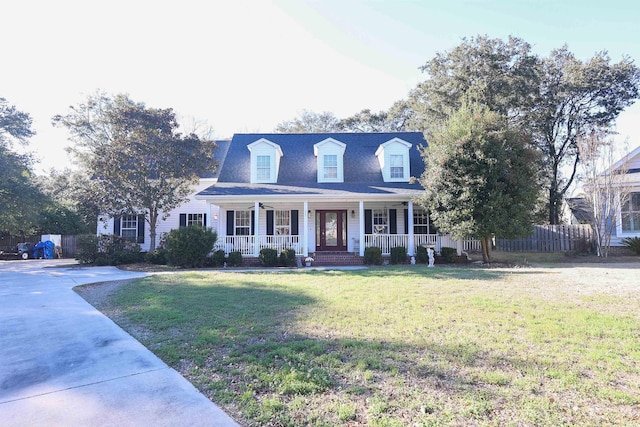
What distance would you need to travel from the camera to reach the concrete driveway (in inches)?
109

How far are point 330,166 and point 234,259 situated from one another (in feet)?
20.6

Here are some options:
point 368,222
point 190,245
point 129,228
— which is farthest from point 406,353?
point 129,228

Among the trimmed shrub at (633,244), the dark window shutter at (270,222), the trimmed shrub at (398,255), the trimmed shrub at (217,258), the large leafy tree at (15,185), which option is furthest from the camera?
the dark window shutter at (270,222)

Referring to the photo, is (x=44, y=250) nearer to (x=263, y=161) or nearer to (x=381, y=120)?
(x=263, y=161)

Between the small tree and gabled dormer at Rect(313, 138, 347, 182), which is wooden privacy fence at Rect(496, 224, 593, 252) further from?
gabled dormer at Rect(313, 138, 347, 182)

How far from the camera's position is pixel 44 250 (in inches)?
826

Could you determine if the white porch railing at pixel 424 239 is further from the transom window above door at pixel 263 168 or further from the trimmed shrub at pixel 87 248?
the trimmed shrub at pixel 87 248

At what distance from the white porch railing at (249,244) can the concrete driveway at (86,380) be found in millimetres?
8954

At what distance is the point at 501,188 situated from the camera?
12656 millimetres

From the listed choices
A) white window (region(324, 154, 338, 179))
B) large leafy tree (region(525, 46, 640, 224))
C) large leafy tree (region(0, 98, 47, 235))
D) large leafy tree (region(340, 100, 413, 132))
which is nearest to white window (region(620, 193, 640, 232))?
large leafy tree (region(525, 46, 640, 224))

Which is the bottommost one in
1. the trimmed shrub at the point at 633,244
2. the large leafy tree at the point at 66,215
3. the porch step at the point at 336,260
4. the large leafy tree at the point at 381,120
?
the porch step at the point at 336,260

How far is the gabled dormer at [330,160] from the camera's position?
1656 cm

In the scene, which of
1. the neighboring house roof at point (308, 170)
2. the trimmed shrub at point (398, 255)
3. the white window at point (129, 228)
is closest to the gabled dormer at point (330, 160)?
the neighboring house roof at point (308, 170)

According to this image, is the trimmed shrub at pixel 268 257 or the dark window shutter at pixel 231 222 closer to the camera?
the trimmed shrub at pixel 268 257
